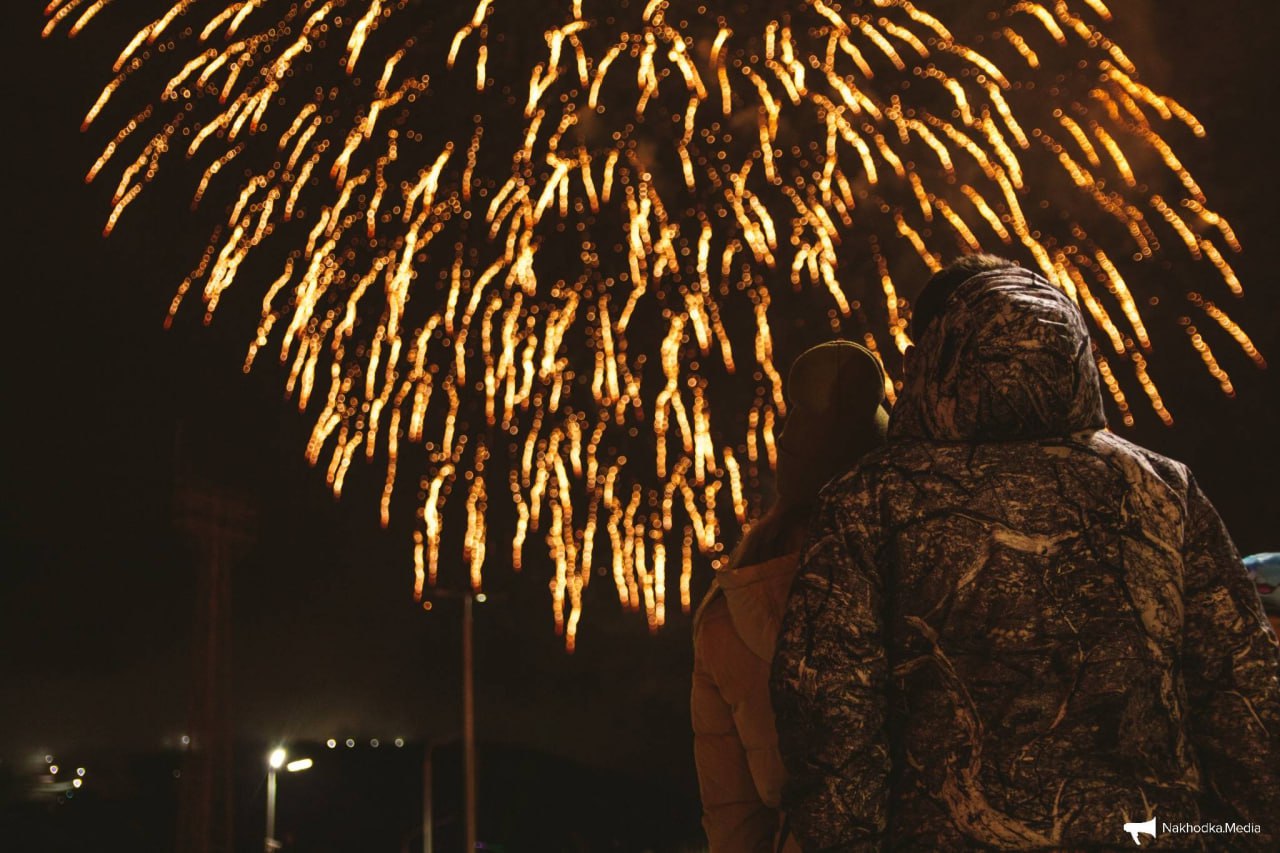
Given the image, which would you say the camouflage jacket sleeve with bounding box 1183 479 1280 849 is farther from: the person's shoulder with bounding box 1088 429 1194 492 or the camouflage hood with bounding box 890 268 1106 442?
the camouflage hood with bounding box 890 268 1106 442

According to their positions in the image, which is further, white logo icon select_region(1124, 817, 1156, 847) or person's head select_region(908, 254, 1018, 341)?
person's head select_region(908, 254, 1018, 341)

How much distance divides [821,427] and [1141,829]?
3.81 feet

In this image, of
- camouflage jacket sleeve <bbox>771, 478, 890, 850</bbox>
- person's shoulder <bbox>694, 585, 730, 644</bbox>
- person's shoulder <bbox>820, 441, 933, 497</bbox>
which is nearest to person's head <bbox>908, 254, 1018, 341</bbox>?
person's shoulder <bbox>820, 441, 933, 497</bbox>

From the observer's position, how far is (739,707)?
3.16m

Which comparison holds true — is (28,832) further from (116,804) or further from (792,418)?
(792,418)

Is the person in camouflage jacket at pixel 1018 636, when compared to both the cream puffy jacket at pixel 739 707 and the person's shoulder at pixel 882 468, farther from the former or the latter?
the cream puffy jacket at pixel 739 707

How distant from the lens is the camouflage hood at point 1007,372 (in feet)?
8.58

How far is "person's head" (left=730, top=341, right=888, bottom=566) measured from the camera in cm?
328

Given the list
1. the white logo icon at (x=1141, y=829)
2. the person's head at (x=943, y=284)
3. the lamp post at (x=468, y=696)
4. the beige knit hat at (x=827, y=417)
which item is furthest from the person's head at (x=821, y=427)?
the lamp post at (x=468, y=696)

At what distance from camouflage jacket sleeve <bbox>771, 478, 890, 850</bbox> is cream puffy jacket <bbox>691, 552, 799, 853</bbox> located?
1.57 ft

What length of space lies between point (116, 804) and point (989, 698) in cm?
6818

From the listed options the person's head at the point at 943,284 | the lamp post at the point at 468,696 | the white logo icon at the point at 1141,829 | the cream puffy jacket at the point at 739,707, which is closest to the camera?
the white logo icon at the point at 1141,829

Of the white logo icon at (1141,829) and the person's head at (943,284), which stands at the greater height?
the person's head at (943,284)

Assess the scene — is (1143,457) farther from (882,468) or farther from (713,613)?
(713,613)
